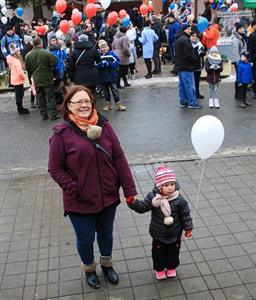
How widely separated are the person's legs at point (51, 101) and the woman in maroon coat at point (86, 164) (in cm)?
631

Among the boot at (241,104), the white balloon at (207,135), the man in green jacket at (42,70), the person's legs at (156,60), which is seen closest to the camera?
the white balloon at (207,135)

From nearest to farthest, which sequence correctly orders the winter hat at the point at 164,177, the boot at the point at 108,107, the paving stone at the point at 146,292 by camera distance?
the winter hat at the point at 164,177 < the paving stone at the point at 146,292 < the boot at the point at 108,107

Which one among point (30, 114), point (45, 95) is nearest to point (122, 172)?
point (45, 95)

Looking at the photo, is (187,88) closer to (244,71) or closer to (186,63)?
(186,63)

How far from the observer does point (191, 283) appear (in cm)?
398

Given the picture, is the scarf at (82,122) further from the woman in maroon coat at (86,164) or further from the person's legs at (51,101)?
the person's legs at (51,101)

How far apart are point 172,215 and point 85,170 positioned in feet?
2.84

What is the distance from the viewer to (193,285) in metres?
3.95

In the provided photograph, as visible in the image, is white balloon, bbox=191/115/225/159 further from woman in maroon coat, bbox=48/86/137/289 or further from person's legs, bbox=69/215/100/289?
person's legs, bbox=69/215/100/289

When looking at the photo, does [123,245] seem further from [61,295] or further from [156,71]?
[156,71]

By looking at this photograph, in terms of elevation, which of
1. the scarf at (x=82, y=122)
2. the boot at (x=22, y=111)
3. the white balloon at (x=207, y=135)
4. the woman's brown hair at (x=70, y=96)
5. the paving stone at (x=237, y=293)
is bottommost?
the paving stone at (x=237, y=293)

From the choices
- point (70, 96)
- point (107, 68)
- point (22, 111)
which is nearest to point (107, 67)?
point (107, 68)

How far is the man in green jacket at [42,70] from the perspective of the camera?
31.0 feet

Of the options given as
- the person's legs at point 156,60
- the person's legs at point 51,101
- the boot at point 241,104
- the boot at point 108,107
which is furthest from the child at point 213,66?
the person's legs at point 156,60
